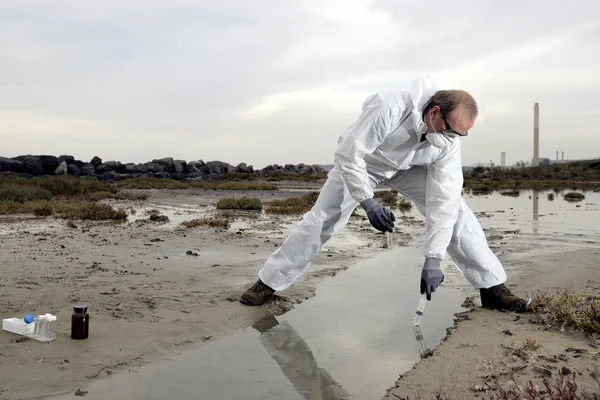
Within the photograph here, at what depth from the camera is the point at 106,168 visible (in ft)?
159

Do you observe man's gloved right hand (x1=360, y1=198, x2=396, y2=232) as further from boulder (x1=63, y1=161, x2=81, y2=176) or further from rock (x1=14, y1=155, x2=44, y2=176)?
boulder (x1=63, y1=161, x2=81, y2=176)

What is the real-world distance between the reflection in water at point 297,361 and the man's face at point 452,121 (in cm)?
199

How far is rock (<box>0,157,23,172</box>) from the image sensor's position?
41.8 m

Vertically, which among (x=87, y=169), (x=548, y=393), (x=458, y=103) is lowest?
(x=548, y=393)

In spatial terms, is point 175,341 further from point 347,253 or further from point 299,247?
point 347,253

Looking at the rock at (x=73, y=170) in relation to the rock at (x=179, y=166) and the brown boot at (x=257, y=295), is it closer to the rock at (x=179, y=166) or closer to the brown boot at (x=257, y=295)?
the rock at (x=179, y=166)

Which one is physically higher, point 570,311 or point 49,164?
point 49,164

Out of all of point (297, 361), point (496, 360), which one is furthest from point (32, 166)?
point (496, 360)

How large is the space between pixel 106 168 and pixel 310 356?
46581 mm

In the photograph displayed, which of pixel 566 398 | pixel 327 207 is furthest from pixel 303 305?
pixel 566 398

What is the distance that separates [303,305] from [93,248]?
175 inches

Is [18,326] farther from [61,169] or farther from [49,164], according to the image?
[49,164]

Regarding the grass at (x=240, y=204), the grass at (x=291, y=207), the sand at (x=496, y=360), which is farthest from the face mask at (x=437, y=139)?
the grass at (x=240, y=204)

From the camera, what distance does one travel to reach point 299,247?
569 centimetres
